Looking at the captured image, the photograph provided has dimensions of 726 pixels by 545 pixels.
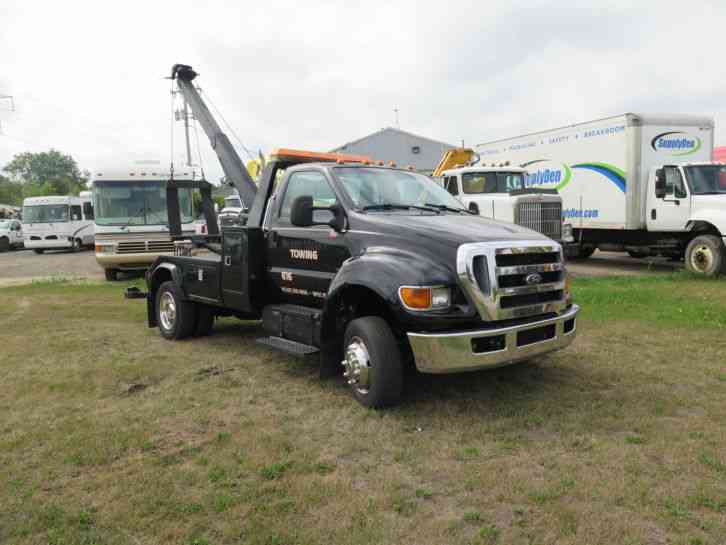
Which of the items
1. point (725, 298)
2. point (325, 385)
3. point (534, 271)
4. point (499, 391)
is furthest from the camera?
point (725, 298)

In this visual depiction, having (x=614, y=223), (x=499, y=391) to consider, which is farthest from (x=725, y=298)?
(x=499, y=391)

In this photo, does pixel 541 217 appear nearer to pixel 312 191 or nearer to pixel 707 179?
pixel 707 179

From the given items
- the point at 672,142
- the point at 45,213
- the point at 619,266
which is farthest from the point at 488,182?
the point at 45,213

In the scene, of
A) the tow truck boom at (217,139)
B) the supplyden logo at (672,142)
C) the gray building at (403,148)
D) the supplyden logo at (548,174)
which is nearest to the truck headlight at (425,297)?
the tow truck boom at (217,139)

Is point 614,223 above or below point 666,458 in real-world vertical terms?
above

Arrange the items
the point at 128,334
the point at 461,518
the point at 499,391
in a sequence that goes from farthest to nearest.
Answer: the point at 128,334 < the point at 499,391 < the point at 461,518

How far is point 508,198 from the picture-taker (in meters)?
12.8

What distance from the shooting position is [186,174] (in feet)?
45.7

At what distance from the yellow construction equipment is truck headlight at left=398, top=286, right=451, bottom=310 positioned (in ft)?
45.4

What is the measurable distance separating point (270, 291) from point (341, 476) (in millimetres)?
2874

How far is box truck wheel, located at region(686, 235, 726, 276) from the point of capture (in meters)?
12.0

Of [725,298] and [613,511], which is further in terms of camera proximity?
[725,298]

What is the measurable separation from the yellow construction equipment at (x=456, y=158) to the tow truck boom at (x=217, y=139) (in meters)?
8.20

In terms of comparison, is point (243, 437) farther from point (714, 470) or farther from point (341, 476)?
point (714, 470)
